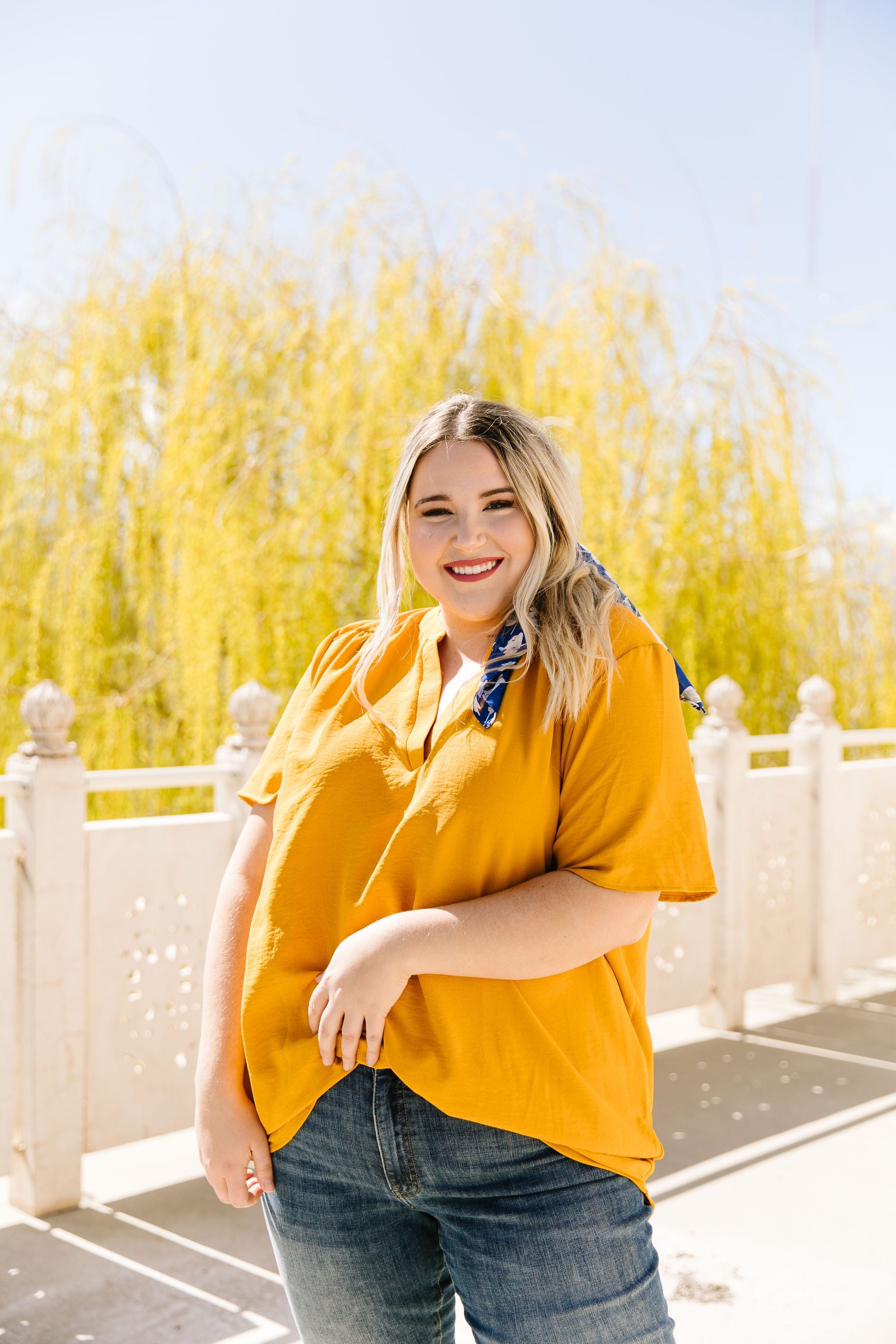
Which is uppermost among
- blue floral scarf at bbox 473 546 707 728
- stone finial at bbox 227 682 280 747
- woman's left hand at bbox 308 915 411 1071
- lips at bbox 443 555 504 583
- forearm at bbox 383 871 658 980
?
lips at bbox 443 555 504 583

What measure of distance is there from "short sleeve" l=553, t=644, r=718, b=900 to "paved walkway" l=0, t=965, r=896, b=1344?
170 centimetres

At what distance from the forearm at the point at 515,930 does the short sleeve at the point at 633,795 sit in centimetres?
2

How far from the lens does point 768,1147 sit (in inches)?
131

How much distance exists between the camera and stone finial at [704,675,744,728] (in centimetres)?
431

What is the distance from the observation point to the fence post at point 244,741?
10.3 ft

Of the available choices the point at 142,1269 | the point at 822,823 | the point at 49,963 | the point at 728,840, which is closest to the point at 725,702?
the point at 728,840

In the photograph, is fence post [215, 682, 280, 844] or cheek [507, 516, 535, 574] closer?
cheek [507, 516, 535, 574]

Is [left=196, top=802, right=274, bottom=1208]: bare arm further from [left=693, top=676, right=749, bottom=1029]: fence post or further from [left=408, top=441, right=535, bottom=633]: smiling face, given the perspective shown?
[left=693, top=676, right=749, bottom=1029]: fence post

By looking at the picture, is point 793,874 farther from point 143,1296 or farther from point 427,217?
point 427,217

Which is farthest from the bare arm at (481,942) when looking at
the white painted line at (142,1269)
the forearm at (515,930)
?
the white painted line at (142,1269)

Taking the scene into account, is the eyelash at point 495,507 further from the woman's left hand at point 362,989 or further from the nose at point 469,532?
the woman's left hand at point 362,989

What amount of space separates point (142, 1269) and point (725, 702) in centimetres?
266

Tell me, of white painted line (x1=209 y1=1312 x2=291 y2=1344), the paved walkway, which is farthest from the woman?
the paved walkway

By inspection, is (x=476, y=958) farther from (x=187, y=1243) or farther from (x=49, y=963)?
(x=187, y=1243)
